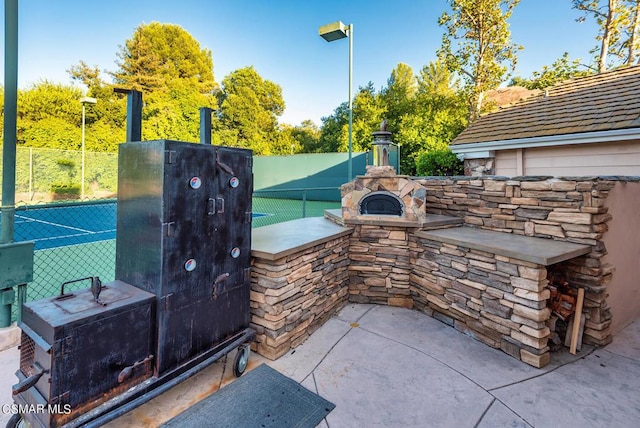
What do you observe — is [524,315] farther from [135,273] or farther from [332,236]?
[135,273]

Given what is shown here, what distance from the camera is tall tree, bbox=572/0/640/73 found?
9703mm

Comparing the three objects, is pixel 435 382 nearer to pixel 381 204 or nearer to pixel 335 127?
pixel 381 204

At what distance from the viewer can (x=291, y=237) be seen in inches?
133

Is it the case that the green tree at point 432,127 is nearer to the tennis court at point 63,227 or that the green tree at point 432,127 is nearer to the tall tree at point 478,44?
the tall tree at point 478,44

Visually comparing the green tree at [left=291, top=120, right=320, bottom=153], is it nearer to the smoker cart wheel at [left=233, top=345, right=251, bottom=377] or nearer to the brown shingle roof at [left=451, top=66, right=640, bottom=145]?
the brown shingle roof at [left=451, top=66, right=640, bottom=145]

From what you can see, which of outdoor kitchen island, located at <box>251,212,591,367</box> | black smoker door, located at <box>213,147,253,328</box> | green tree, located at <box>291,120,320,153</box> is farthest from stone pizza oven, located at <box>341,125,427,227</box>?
green tree, located at <box>291,120,320,153</box>

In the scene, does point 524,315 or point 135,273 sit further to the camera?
point 524,315

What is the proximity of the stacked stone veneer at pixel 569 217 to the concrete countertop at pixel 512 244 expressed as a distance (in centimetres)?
11

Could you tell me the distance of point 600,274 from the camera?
303cm

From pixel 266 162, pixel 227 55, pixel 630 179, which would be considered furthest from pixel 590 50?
pixel 227 55

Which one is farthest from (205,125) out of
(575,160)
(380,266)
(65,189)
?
(65,189)

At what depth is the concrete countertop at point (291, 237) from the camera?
2.75 meters

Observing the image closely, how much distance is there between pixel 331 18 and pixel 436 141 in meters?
6.17

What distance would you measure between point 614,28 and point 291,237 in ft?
43.4
